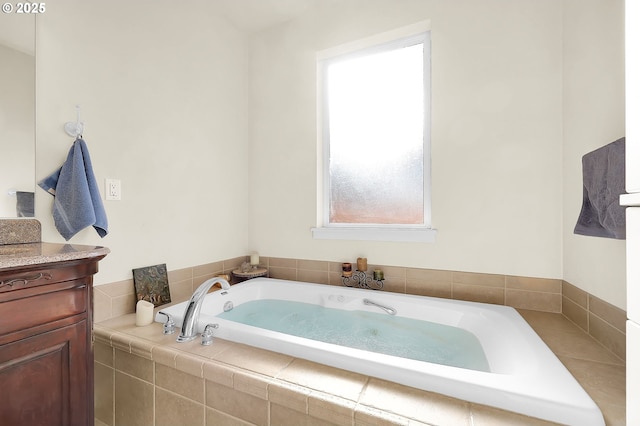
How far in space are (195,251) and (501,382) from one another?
6.32 feet

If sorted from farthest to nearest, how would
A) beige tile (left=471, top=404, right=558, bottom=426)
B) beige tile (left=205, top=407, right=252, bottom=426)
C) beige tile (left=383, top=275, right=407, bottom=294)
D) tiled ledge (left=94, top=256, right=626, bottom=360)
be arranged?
beige tile (left=383, top=275, right=407, bottom=294) < tiled ledge (left=94, top=256, right=626, bottom=360) < beige tile (left=205, top=407, right=252, bottom=426) < beige tile (left=471, top=404, right=558, bottom=426)

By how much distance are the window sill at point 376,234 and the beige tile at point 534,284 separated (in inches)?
19.5

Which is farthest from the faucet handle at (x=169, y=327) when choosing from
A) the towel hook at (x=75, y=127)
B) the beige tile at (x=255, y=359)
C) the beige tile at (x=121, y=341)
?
the towel hook at (x=75, y=127)

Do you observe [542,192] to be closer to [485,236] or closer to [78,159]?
[485,236]

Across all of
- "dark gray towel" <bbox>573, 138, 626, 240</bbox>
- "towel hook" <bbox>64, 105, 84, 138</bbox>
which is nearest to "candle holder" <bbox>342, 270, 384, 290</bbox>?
"dark gray towel" <bbox>573, 138, 626, 240</bbox>

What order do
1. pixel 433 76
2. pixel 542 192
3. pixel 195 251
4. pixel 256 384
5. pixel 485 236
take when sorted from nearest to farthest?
pixel 256 384 → pixel 542 192 → pixel 485 236 → pixel 433 76 → pixel 195 251

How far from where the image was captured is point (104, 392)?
1330mm

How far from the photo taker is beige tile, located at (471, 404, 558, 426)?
2.52ft

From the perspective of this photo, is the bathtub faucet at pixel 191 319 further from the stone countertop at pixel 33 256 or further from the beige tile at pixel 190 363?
the stone countertop at pixel 33 256

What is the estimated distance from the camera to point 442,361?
51.4 inches

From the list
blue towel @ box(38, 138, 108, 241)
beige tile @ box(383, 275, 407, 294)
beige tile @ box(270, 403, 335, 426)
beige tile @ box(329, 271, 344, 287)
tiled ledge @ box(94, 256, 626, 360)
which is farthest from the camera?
beige tile @ box(329, 271, 344, 287)

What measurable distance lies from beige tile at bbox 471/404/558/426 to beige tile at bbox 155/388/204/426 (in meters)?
0.95

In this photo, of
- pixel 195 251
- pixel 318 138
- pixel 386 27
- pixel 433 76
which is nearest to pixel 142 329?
pixel 195 251

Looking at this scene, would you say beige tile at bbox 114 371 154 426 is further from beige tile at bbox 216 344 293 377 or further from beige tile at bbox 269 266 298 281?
beige tile at bbox 269 266 298 281
